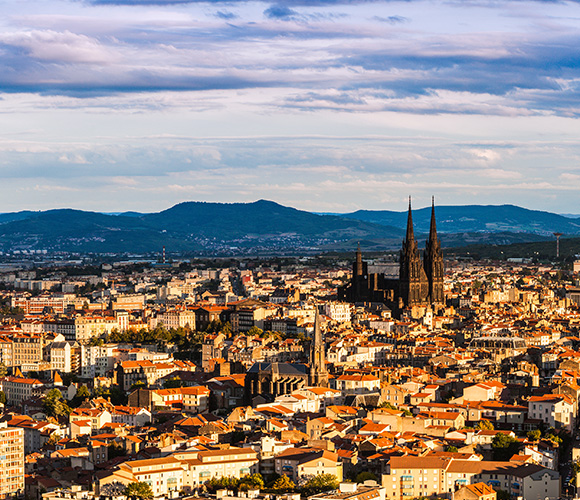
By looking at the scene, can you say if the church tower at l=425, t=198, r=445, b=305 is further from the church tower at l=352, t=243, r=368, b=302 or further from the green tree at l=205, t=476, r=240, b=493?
the green tree at l=205, t=476, r=240, b=493

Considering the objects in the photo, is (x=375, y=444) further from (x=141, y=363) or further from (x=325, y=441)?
(x=141, y=363)

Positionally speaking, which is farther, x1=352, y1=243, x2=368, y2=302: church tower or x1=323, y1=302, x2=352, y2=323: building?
x1=352, y1=243, x2=368, y2=302: church tower

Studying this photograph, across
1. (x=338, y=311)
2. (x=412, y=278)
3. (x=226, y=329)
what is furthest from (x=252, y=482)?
(x=412, y=278)

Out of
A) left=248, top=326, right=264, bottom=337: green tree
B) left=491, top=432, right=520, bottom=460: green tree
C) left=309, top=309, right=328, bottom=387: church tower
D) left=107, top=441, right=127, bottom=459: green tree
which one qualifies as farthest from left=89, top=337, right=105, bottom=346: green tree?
left=491, top=432, right=520, bottom=460: green tree

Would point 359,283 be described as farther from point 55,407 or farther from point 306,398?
point 306,398

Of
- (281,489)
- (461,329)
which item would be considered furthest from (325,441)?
(461,329)

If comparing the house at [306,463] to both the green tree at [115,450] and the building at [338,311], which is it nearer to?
the green tree at [115,450]
